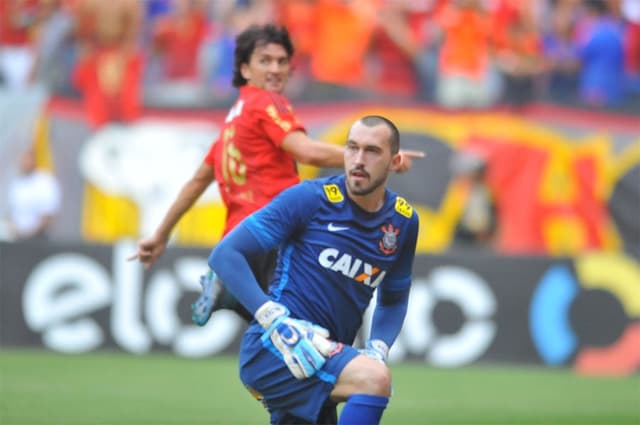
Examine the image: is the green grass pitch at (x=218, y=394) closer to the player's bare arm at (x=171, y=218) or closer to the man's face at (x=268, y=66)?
the player's bare arm at (x=171, y=218)

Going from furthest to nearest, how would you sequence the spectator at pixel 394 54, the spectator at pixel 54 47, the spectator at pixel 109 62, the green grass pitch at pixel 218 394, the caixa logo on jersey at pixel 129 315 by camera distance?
the spectator at pixel 54 47 → the spectator at pixel 109 62 → the spectator at pixel 394 54 → the caixa logo on jersey at pixel 129 315 → the green grass pitch at pixel 218 394

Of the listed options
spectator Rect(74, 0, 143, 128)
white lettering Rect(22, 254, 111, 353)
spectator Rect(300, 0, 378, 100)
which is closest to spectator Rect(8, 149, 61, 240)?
spectator Rect(74, 0, 143, 128)

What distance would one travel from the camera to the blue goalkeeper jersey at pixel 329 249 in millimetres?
6523

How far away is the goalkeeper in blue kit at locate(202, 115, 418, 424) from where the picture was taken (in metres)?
6.26

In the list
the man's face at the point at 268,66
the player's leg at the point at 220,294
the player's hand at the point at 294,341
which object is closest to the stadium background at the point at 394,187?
the player's leg at the point at 220,294

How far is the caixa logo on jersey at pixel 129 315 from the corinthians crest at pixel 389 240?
829 centimetres

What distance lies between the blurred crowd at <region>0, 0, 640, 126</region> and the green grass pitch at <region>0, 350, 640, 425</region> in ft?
11.7

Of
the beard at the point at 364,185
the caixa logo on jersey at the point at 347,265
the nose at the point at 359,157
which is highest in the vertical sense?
the nose at the point at 359,157

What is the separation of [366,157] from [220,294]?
1.93 m

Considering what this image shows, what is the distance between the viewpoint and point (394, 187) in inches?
611

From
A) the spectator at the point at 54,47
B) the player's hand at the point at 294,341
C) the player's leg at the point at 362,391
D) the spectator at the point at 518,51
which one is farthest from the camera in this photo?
the spectator at the point at 54,47

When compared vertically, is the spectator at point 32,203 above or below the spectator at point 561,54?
below

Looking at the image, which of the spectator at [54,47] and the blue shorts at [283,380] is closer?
the blue shorts at [283,380]

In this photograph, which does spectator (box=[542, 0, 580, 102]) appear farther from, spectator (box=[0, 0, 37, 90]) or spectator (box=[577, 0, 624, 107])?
spectator (box=[0, 0, 37, 90])
